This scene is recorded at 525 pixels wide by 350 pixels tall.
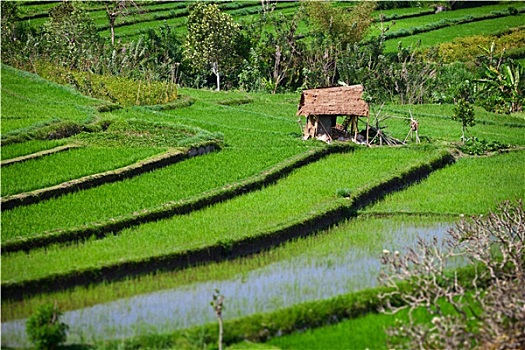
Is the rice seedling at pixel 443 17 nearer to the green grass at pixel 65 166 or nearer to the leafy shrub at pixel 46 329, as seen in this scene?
the green grass at pixel 65 166

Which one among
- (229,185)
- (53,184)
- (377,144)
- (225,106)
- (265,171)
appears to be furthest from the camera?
(225,106)

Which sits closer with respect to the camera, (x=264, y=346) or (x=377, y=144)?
(x=264, y=346)

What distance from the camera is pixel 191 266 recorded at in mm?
10031

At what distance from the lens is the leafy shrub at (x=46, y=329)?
24.1ft

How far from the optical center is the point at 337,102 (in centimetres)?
1720

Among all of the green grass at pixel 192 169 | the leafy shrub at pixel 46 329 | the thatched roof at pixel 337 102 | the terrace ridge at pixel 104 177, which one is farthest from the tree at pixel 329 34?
the leafy shrub at pixel 46 329

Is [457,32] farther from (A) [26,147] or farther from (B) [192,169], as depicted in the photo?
(A) [26,147]

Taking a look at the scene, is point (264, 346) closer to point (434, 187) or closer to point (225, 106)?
point (434, 187)

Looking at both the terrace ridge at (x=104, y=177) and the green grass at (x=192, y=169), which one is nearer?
the green grass at (x=192, y=169)

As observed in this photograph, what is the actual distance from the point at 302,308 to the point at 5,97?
1138 cm

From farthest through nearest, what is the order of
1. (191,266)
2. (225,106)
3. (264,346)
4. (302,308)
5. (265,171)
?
(225,106), (265,171), (191,266), (302,308), (264,346)

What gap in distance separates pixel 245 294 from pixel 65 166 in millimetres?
5261

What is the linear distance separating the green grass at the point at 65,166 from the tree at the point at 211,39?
11.9m

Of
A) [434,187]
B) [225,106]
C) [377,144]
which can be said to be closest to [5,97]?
[225,106]
